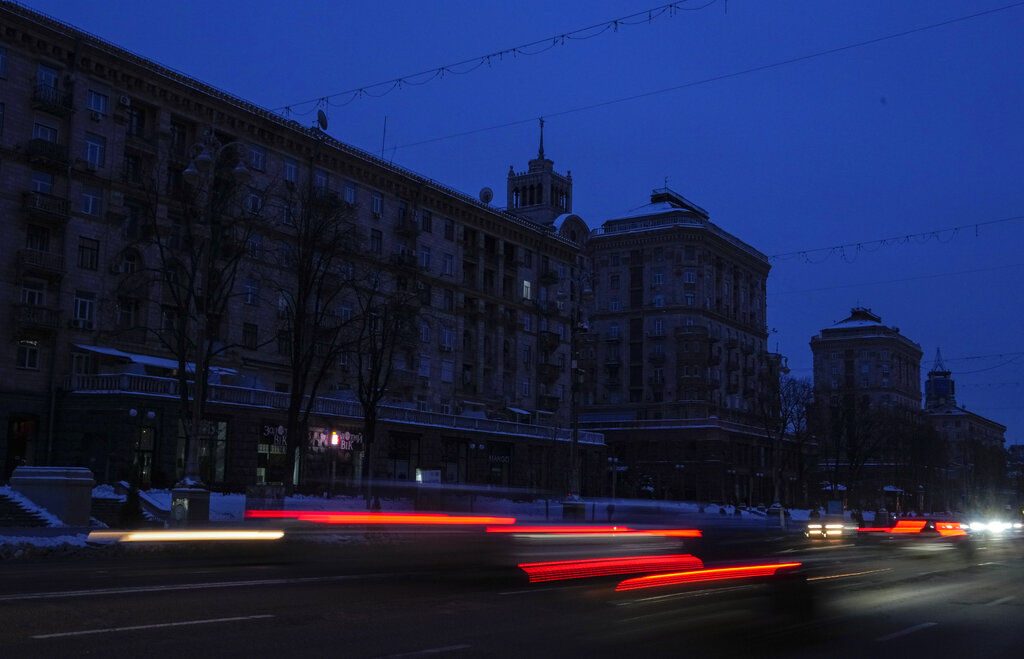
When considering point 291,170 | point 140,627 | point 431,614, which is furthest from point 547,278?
point 140,627

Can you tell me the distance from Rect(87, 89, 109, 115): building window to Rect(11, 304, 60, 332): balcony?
9.72 meters

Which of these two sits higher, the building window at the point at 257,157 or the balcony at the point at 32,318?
the building window at the point at 257,157

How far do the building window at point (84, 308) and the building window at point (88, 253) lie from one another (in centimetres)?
130

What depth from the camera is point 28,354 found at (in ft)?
143

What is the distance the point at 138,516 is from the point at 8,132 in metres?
21.8

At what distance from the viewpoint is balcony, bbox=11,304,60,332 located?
42812mm

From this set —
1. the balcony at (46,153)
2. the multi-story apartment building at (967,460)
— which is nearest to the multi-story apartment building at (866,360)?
the multi-story apartment building at (967,460)

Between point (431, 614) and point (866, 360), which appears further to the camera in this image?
point (866, 360)

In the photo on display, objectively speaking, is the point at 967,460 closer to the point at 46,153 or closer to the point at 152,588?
the point at 46,153

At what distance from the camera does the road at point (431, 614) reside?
9.43m

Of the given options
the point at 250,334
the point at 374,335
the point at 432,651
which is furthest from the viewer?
the point at 250,334

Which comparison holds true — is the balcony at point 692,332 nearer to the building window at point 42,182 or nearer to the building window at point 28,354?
the building window at point 42,182

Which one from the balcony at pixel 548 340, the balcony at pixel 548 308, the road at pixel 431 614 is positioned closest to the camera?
the road at pixel 431 614

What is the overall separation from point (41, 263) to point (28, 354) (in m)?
4.06
